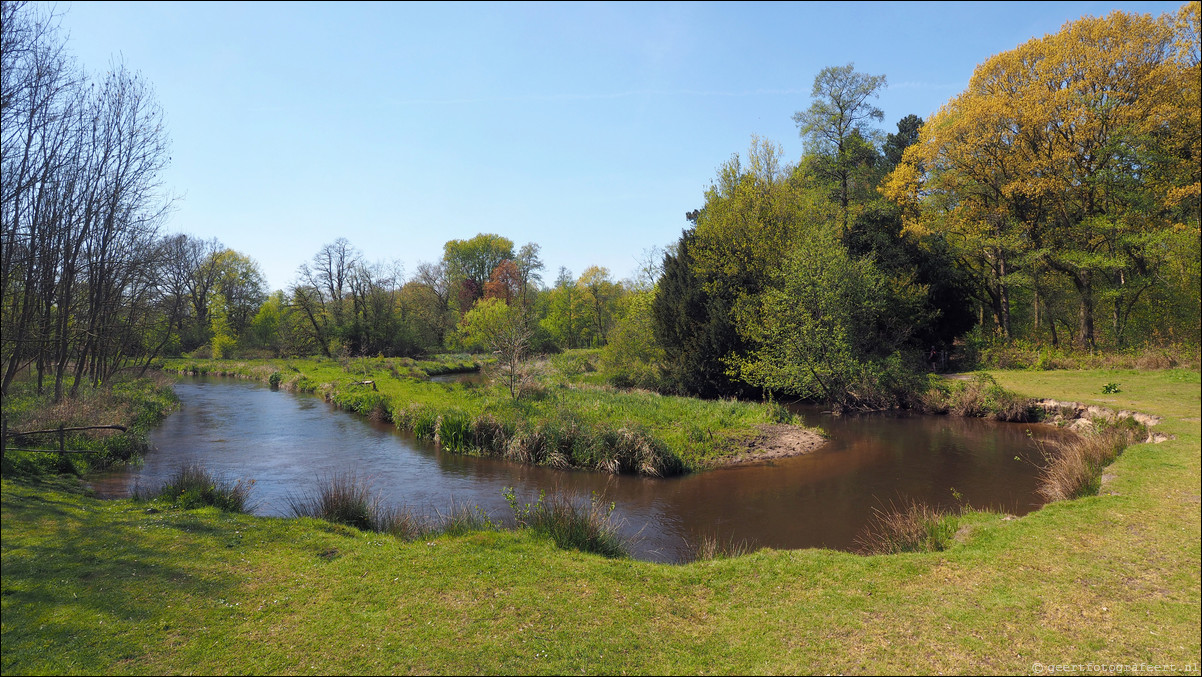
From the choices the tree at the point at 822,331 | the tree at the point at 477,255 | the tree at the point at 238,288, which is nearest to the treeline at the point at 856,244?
the tree at the point at 822,331

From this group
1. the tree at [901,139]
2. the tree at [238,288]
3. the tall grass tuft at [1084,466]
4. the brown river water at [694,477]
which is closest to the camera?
the tall grass tuft at [1084,466]

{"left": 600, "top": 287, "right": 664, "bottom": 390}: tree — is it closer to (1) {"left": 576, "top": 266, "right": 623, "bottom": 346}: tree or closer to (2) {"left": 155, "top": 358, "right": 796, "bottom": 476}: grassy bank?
(2) {"left": 155, "top": 358, "right": 796, "bottom": 476}: grassy bank

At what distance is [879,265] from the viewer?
26.5 m

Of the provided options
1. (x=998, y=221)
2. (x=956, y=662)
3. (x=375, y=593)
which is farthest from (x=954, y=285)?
(x=375, y=593)

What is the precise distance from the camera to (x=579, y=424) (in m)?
15.3

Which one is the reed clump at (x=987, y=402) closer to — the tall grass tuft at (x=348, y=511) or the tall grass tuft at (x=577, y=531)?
the tall grass tuft at (x=577, y=531)

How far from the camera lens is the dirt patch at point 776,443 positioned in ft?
48.5

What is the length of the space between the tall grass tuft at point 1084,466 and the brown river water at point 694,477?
77cm

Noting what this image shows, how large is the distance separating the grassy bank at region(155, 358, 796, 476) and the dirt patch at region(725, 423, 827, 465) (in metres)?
0.21

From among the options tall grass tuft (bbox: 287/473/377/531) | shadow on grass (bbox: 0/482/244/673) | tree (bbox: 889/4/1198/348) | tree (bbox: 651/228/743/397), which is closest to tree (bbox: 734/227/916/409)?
tree (bbox: 651/228/743/397)

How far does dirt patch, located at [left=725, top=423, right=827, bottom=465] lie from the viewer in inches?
582

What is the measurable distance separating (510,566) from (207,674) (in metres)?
2.96

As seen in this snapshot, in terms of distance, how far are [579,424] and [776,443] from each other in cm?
585

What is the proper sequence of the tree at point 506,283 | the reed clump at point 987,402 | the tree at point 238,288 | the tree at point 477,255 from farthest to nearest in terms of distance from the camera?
the tree at point 477,255, the tree at point 506,283, the tree at point 238,288, the reed clump at point 987,402
